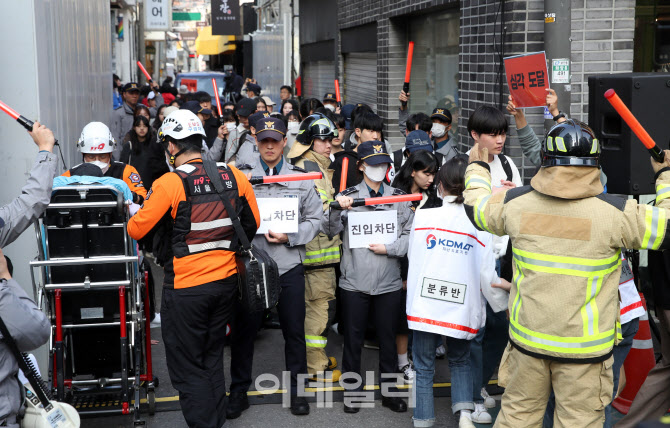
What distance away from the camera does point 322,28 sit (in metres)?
19.3

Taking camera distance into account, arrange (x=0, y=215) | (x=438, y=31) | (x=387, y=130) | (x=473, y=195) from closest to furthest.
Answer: (x=0, y=215) < (x=473, y=195) < (x=438, y=31) < (x=387, y=130)

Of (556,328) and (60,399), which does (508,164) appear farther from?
(60,399)

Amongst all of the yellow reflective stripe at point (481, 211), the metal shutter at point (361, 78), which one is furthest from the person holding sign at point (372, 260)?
the metal shutter at point (361, 78)

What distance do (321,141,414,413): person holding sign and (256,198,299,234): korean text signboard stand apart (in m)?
0.28

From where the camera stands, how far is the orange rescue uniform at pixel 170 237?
459 cm

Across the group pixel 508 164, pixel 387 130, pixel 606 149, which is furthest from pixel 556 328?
pixel 387 130

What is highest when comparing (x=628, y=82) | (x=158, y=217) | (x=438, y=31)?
(x=438, y=31)

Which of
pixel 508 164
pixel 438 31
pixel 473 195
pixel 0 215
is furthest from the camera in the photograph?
pixel 438 31

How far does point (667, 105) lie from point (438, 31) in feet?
20.7

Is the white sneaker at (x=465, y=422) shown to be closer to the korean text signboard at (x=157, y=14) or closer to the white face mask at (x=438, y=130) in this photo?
the white face mask at (x=438, y=130)

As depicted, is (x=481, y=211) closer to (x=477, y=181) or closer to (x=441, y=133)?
(x=477, y=181)

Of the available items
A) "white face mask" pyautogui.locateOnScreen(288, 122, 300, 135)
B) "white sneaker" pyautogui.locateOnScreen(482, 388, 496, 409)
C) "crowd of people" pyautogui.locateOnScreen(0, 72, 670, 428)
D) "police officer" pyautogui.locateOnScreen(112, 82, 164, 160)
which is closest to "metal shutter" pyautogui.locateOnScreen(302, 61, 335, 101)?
"police officer" pyautogui.locateOnScreen(112, 82, 164, 160)

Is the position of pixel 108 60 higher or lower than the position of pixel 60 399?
higher

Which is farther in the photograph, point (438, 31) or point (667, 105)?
point (438, 31)
